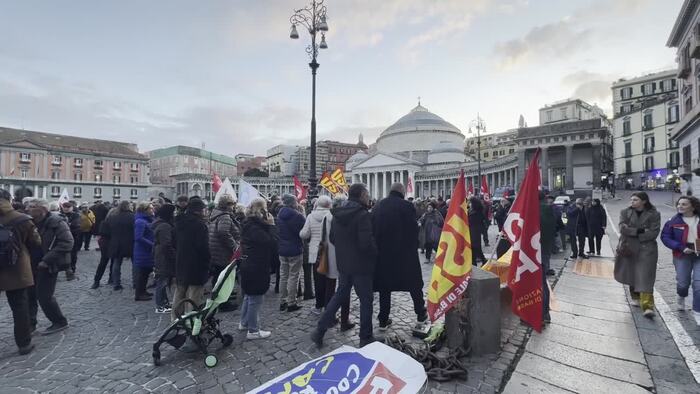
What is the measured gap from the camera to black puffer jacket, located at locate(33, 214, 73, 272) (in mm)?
5038

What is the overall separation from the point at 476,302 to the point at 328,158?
106 m

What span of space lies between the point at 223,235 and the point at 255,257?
1.05 metres

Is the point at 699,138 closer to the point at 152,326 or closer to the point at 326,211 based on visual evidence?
the point at 326,211

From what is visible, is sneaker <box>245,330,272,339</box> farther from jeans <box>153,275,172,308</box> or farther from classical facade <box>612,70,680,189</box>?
classical facade <box>612,70,680,189</box>

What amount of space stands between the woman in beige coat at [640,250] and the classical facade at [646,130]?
171 ft

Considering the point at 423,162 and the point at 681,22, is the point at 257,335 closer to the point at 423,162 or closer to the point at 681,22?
the point at 681,22

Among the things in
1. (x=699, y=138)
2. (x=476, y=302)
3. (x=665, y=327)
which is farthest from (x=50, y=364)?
(x=699, y=138)

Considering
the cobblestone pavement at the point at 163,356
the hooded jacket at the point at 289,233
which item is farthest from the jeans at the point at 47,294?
the hooded jacket at the point at 289,233

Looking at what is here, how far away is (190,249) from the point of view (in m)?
4.73

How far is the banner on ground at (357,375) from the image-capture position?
2.53 m

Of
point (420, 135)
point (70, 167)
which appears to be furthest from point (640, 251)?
point (420, 135)

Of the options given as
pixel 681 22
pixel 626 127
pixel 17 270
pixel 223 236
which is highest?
pixel 681 22

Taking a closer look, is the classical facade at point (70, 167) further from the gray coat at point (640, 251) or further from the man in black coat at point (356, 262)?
the gray coat at point (640, 251)

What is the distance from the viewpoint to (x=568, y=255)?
1079 centimetres
